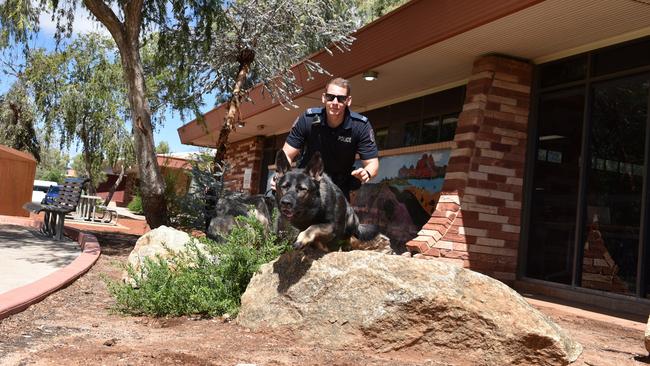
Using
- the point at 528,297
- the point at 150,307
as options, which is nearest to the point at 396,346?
the point at 150,307

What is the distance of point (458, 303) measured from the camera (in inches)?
145

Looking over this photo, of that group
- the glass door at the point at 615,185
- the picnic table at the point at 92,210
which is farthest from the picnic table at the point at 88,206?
the glass door at the point at 615,185

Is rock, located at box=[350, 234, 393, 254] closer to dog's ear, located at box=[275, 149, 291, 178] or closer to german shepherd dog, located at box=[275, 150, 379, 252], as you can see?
german shepherd dog, located at box=[275, 150, 379, 252]

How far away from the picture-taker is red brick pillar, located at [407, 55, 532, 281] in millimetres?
8289

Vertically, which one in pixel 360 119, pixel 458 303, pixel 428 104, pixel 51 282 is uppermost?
pixel 428 104

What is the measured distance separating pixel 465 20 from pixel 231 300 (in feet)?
14.6

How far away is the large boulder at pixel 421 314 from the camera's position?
367 centimetres

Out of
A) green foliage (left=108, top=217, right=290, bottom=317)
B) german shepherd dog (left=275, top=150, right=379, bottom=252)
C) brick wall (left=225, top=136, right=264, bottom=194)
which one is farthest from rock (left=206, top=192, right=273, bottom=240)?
brick wall (left=225, top=136, right=264, bottom=194)

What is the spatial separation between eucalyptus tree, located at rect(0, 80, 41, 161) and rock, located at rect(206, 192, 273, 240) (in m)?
19.3

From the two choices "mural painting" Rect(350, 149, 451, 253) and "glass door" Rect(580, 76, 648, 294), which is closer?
"glass door" Rect(580, 76, 648, 294)

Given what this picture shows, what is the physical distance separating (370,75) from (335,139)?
559cm

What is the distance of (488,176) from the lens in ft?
27.6

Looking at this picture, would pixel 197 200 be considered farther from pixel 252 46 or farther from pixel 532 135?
pixel 532 135

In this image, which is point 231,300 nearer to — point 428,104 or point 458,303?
point 458,303
